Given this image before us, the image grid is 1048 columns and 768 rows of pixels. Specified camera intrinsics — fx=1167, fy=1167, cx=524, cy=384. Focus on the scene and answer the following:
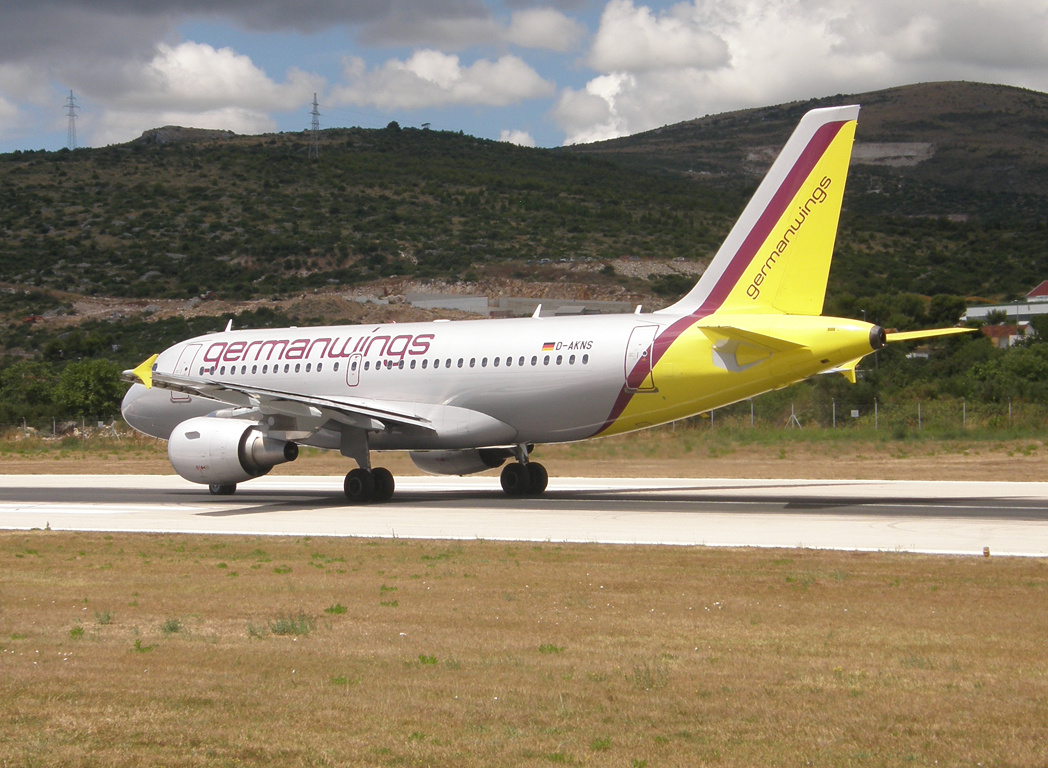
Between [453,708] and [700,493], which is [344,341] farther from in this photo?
[453,708]

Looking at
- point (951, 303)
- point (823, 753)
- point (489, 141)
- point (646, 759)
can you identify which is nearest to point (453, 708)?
point (646, 759)

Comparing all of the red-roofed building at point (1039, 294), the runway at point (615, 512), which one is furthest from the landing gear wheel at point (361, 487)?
the red-roofed building at point (1039, 294)

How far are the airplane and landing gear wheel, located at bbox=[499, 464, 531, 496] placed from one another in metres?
0.05

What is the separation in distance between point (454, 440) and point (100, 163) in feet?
351

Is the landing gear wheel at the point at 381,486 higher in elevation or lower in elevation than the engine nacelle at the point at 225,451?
lower

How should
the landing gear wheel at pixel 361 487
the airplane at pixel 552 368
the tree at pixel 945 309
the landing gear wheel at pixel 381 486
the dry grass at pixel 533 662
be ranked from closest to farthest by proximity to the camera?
the dry grass at pixel 533 662 → the airplane at pixel 552 368 → the landing gear wheel at pixel 361 487 → the landing gear wheel at pixel 381 486 → the tree at pixel 945 309

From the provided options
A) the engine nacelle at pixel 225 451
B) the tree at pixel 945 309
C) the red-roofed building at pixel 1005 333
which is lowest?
the engine nacelle at pixel 225 451

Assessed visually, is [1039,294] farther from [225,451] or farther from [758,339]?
[225,451]

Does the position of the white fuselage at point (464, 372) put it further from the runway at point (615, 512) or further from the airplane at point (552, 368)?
the runway at point (615, 512)

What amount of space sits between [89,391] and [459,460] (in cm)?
4045

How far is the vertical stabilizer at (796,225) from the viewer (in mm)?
23500

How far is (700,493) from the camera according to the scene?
1069 inches

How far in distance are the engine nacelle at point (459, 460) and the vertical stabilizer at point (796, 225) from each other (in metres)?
7.34

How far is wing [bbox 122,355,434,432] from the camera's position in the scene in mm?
24969
